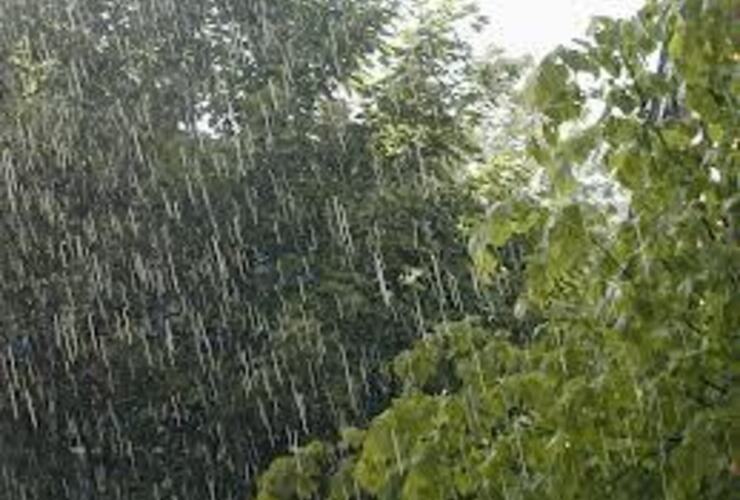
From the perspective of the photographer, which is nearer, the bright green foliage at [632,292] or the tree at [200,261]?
the bright green foliage at [632,292]

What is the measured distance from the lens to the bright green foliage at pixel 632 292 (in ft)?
9.83

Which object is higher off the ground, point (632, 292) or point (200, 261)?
point (200, 261)

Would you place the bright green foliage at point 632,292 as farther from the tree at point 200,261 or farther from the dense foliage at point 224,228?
the tree at point 200,261

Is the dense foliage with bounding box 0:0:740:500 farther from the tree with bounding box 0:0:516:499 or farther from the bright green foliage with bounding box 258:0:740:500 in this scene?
the bright green foliage with bounding box 258:0:740:500

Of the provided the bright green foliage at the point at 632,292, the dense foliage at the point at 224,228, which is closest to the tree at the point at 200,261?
the dense foliage at the point at 224,228

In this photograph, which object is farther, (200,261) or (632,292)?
(200,261)

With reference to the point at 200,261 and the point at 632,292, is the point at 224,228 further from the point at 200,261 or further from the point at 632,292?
the point at 632,292

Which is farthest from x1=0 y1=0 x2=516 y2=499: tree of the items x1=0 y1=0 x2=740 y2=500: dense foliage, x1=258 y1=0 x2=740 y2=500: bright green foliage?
x1=258 y1=0 x2=740 y2=500: bright green foliage

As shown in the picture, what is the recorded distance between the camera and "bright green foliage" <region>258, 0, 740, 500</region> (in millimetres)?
2996

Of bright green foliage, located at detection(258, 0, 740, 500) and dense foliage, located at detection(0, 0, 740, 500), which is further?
dense foliage, located at detection(0, 0, 740, 500)

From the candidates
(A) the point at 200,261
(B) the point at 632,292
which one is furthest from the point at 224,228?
(B) the point at 632,292

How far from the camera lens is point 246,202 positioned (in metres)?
10.7

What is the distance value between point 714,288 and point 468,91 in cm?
877

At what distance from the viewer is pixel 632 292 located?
308cm
